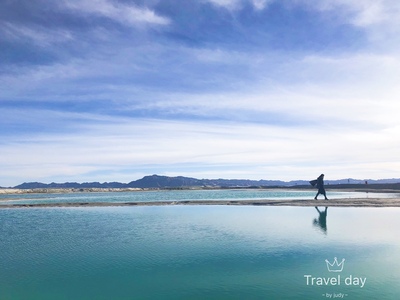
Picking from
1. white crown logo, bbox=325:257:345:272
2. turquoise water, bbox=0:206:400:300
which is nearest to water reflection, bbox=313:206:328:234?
turquoise water, bbox=0:206:400:300

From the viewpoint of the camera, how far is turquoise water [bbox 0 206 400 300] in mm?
15336

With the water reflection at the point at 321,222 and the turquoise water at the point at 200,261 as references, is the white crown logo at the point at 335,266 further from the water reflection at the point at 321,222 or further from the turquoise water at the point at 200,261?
the water reflection at the point at 321,222

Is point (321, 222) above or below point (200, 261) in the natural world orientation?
above

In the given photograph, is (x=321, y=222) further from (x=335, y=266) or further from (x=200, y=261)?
(x=200, y=261)

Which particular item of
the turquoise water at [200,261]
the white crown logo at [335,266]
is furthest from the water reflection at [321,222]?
the white crown logo at [335,266]

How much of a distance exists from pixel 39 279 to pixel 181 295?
8084 mm

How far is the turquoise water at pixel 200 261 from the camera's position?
15.3 m

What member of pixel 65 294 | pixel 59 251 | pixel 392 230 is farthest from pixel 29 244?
pixel 392 230

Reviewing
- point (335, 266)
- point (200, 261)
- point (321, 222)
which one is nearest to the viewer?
point (335, 266)

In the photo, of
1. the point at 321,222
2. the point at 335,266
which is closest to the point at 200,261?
the point at 335,266

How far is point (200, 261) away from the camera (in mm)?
20156

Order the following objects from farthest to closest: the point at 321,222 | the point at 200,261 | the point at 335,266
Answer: the point at 321,222
the point at 200,261
the point at 335,266

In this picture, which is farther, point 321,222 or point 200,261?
point 321,222

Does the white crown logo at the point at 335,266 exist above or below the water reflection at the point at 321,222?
below
